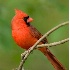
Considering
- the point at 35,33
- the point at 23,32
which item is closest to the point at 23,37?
the point at 23,32

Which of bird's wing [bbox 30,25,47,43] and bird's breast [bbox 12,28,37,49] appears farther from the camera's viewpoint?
bird's wing [bbox 30,25,47,43]

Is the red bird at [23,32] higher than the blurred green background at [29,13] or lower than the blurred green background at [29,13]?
lower

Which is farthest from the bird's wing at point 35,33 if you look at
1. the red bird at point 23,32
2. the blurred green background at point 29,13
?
the blurred green background at point 29,13

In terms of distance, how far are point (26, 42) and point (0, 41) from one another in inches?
34.1

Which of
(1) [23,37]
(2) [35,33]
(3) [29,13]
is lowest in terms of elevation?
(1) [23,37]

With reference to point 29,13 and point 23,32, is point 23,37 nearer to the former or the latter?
point 23,32

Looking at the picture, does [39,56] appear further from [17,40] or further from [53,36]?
[17,40]

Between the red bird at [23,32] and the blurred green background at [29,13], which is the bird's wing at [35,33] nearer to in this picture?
the red bird at [23,32]

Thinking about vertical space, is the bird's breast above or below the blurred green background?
below

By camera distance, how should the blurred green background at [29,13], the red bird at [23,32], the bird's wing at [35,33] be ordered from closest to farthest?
the red bird at [23,32] → the bird's wing at [35,33] → the blurred green background at [29,13]

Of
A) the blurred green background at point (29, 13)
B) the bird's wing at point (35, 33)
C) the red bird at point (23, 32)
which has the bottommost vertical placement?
the red bird at point (23, 32)

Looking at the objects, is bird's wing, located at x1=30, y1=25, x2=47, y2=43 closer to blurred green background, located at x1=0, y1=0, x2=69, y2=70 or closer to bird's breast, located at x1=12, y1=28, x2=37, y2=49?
bird's breast, located at x1=12, y1=28, x2=37, y2=49

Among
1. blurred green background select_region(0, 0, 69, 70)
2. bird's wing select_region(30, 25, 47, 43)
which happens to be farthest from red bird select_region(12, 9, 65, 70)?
blurred green background select_region(0, 0, 69, 70)

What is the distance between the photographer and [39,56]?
586 cm
